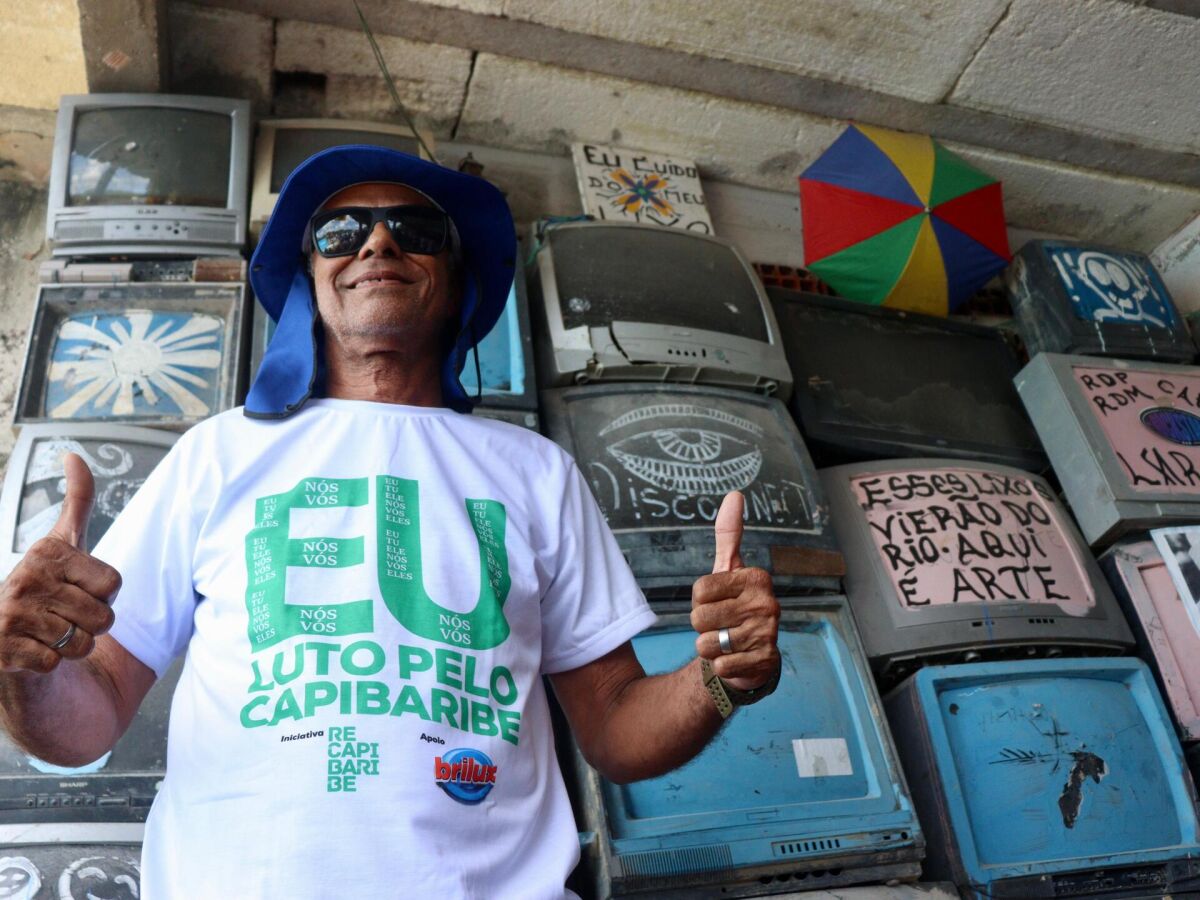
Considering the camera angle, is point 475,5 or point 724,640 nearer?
point 724,640

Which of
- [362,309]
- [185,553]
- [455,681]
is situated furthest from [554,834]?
[362,309]

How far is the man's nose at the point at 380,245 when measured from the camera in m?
1.83

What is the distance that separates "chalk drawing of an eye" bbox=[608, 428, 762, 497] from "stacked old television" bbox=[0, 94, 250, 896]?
40.4 inches

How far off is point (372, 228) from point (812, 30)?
229 cm

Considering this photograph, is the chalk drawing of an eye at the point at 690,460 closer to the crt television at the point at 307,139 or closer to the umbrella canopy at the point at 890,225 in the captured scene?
the umbrella canopy at the point at 890,225

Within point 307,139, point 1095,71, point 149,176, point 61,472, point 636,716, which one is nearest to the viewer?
point 636,716

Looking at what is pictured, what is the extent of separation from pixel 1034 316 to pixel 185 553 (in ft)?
10.5

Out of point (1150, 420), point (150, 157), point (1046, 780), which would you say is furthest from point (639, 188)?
point (1046, 780)

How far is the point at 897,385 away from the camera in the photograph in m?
3.47

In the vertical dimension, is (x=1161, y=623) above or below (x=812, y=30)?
below

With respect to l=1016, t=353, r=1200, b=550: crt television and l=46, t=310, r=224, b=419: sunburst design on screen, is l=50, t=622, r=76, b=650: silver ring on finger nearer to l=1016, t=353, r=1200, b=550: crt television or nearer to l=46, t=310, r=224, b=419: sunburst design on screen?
l=46, t=310, r=224, b=419: sunburst design on screen

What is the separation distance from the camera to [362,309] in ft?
5.83

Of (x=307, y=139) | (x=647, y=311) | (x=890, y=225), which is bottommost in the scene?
(x=647, y=311)

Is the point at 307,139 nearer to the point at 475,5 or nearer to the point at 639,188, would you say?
the point at 475,5
